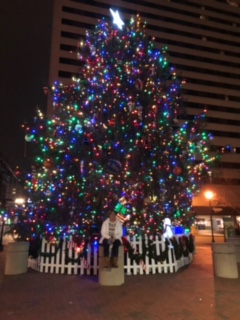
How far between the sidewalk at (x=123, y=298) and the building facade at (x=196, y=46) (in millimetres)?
52716

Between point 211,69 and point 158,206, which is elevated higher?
point 211,69

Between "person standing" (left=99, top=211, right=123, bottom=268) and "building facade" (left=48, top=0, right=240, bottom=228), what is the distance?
52.9 meters

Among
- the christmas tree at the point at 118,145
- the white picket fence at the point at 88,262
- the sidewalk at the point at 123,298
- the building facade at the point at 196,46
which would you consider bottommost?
the sidewalk at the point at 123,298

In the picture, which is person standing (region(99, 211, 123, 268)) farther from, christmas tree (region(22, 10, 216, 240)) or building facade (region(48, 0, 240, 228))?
building facade (region(48, 0, 240, 228))

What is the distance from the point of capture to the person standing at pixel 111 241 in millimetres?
8633

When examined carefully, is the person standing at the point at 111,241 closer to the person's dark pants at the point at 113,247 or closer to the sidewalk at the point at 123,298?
the person's dark pants at the point at 113,247

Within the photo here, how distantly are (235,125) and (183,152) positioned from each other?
61.3 m

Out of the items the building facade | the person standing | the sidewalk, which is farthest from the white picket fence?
the building facade

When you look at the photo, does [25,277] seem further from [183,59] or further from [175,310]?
[183,59]

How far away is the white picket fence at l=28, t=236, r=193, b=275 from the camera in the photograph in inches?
406

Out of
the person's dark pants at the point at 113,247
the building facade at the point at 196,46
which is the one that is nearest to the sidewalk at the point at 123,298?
the person's dark pants at the point at 113,247

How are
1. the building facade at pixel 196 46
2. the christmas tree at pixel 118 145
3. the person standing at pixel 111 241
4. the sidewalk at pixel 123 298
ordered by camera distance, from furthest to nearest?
1. the building facade at pixel 196 46
2. the christmas tree at pixel 118 145
3. the person standing at pixel 111 241
4. the sidewalk at pixel 123 298

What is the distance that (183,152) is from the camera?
12000 millimetres

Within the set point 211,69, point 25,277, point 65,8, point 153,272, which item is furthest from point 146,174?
point 211,69
